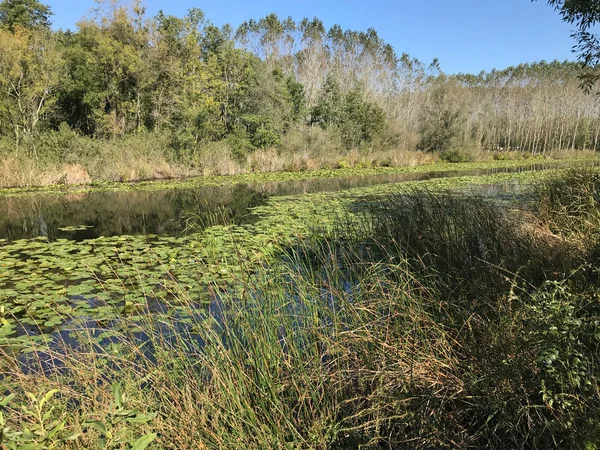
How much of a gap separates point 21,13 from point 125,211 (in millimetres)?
24592

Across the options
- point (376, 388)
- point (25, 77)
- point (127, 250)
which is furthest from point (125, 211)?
point (25, 77)

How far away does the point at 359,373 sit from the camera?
2076mm

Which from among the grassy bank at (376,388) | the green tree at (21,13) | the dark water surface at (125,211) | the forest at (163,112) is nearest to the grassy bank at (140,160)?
the forest at (163,112)

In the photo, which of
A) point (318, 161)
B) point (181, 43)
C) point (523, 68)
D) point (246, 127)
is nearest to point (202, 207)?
point (318, 161)

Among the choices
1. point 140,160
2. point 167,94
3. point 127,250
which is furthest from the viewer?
point 167,94

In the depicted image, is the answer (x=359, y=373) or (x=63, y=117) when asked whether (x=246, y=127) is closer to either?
(x=63, y=117)

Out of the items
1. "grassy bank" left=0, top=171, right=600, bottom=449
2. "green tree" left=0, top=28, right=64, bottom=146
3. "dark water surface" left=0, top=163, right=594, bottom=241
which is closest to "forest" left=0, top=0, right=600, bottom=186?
"green tree" left=0, top=28, right=64, bottom=146

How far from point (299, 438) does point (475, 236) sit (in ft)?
10.0

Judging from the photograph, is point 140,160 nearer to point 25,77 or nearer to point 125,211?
point 25,77

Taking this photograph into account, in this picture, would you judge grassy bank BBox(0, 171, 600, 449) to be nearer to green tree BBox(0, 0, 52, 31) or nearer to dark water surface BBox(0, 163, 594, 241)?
dark water surface BBox(0, 163, 594, 241)

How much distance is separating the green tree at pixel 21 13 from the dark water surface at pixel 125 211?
736 inches

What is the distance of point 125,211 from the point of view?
10.7 meters

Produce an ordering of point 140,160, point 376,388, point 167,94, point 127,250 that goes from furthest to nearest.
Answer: point 167,94 → point 140,160 → point 127,250 → point 376,388

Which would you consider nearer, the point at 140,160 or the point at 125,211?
the point at 125,211
